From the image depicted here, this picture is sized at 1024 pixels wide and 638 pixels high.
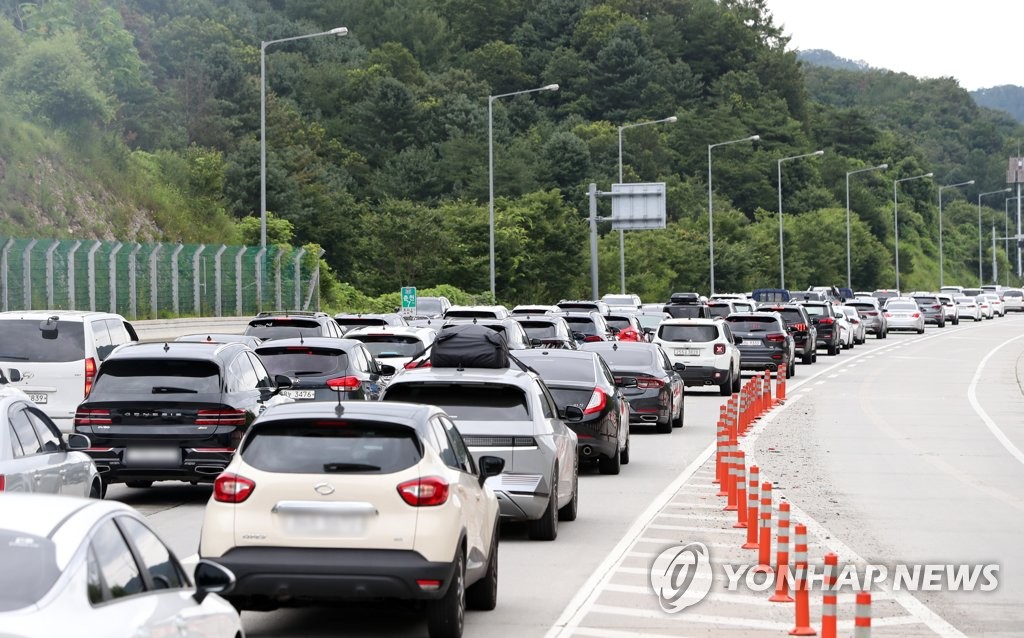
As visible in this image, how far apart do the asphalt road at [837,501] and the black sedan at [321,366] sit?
2443 millimetres

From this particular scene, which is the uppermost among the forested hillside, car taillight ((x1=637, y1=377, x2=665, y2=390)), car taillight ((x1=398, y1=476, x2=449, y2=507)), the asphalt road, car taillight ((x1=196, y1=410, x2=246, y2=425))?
the forested hillside

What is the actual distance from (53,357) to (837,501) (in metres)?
9.29

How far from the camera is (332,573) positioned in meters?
9.42

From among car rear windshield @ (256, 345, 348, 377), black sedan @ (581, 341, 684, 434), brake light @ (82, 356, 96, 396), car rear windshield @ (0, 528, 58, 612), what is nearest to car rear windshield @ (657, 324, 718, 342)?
black sedan @ (581, 341, 684, 434)

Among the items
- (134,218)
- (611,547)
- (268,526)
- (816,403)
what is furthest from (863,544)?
(134,218)

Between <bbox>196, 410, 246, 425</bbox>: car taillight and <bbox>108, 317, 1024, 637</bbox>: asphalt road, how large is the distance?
0.88m

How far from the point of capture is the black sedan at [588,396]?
773 inches

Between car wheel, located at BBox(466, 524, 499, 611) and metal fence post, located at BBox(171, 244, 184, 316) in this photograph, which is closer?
car wheel, located at BBox(466, 524, 499, 611)

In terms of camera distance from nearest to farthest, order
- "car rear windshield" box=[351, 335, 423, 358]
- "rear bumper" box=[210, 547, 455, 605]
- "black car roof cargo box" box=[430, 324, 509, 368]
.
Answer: "rear bumper" box=[210, 547, 455, 605] < "black car roof cargo box" box=[430, 324, 509, 368] < "car rear windshield" box=[351, 335, 423, 358]

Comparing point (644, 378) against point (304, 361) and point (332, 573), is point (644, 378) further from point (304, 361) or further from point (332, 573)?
point (332, 573)

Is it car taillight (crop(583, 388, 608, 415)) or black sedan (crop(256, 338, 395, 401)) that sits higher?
black sedan (crop(256, 338, 395, 401))

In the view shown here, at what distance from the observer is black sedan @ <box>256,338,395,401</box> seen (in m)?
21.2

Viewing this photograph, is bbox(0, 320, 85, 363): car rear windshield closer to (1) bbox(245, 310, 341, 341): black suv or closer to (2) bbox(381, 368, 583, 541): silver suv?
(1) bbox(245, 310, 341, 341): black suv

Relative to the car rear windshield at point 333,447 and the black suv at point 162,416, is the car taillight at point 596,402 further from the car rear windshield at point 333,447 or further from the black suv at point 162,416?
the car rear windshield at point 333,447
